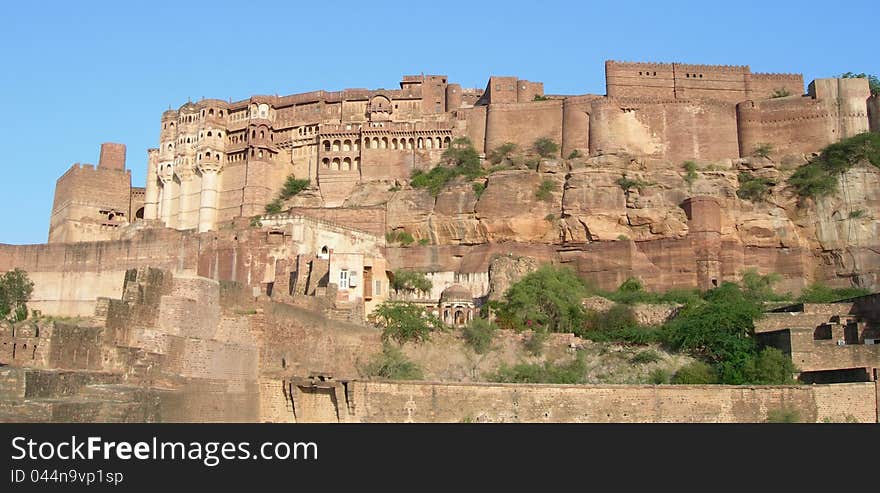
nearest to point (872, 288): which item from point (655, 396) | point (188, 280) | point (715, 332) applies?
point (715, 332)

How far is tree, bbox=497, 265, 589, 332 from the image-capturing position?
129 ft

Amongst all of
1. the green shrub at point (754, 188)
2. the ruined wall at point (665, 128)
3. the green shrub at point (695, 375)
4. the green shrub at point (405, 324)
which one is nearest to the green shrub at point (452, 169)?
the ruined wall at point (665, 128)

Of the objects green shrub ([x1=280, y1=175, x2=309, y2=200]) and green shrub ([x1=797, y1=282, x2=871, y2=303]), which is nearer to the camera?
green shrub ([x1=797, y1=282, x2=871, y2=303])

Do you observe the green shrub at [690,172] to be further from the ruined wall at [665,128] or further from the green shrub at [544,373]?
the green shrub at [544,373]

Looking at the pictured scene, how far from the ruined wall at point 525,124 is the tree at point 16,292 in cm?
2327

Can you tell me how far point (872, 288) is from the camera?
149ft

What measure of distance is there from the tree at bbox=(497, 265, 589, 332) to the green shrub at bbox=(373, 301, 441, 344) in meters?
3.91

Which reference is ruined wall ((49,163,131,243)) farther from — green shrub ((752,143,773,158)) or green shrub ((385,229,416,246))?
green shrub ((752,143,773,158))

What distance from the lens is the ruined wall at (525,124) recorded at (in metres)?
54.9

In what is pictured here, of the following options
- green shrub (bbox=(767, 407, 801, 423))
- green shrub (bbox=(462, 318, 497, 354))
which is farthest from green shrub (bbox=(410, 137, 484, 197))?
green shrub (bbox=(767, 407, 801, 423))

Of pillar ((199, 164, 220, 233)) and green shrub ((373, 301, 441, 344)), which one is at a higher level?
pillar ((199, 164, 220, 233))

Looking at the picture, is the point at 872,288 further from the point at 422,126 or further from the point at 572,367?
the point at 422,126

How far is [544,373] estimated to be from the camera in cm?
3306

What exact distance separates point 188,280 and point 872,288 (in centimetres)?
3005
